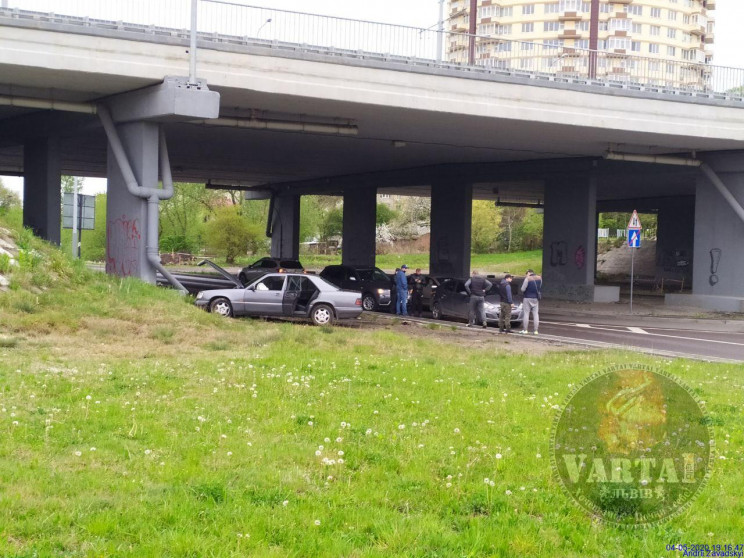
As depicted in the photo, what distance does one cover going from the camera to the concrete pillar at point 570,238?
127ft

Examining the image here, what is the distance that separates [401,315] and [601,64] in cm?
1328

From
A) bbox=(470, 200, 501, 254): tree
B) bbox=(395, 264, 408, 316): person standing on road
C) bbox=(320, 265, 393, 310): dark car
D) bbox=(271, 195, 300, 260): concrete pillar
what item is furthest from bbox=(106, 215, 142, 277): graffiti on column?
bbox=(470, 200, 501, 254): tree

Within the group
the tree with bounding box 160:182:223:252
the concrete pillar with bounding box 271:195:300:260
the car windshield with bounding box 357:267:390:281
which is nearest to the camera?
the car windshield with bounding box 357:267:390:281

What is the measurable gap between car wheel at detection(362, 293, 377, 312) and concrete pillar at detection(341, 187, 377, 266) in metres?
19.9

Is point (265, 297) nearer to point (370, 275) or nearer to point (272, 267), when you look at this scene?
point (370, 275)

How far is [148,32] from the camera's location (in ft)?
73.9

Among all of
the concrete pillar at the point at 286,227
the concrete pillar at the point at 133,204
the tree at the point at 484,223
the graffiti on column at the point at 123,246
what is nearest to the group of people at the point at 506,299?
the concrete pillar at the point at 133,204

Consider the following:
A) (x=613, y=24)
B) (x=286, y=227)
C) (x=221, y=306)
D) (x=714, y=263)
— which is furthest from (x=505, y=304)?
(x=613, y=24)

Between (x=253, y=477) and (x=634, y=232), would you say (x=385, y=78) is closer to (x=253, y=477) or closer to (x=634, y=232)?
(x=634, y=232)

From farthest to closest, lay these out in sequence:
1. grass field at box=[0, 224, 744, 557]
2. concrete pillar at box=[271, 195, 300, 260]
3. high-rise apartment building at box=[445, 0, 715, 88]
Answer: high-rise apartment building at box=[445, 0, 715, 88] < concrete pillar at box=[271, 195, 300, 260] < grass field at box=[0, 224, 744, 557]

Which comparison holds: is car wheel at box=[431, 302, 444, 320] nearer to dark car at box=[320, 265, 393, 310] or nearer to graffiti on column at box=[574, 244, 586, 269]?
dark car at box=[320, 265, 393, 310]

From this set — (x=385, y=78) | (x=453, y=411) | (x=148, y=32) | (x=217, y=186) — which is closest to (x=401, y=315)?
(x=385, y=78)

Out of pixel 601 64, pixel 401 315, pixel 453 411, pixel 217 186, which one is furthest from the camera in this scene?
pixel 217 186

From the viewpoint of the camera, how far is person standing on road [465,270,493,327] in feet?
77.3
